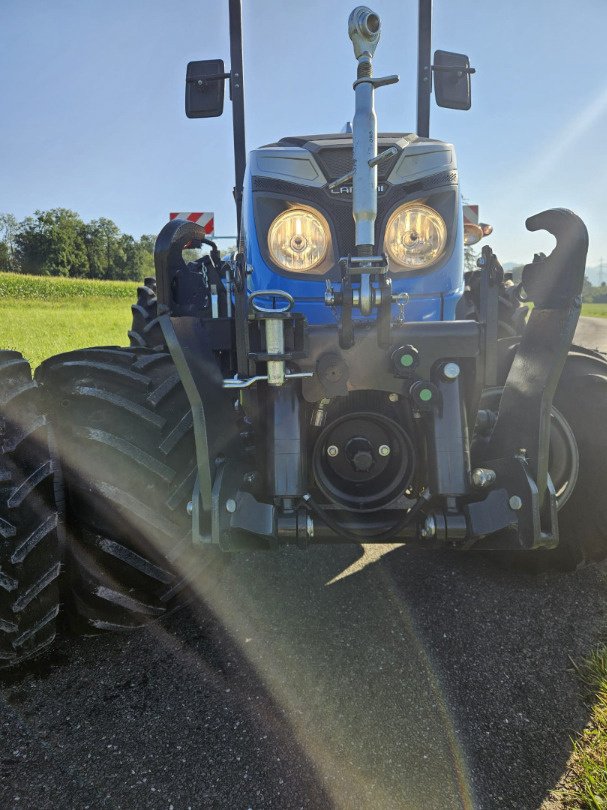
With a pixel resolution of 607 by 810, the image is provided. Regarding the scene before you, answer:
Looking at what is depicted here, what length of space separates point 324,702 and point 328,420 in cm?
102

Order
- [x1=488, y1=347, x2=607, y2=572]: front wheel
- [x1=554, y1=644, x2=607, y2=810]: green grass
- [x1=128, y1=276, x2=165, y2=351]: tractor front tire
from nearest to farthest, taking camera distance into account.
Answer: [x1=554, y1=644, x2=607, y2=810]: green grass, [x1=488, y1=347, x2=607, y2=572]: front wheel, [x1=128, y1=276, x2=165, y2=351]: tractor front tire

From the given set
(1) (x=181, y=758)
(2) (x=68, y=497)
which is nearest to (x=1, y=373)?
(2) (x=68, y=497)

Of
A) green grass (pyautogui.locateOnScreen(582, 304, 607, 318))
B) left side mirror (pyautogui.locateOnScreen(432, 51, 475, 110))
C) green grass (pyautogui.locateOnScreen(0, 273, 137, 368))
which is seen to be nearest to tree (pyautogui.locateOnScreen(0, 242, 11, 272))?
green grass (pyautogui.locateOnScreen(0, 273, 137, 368))

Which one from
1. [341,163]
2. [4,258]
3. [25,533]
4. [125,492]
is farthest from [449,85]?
[4,258]

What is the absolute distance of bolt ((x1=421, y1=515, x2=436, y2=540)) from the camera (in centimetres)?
168

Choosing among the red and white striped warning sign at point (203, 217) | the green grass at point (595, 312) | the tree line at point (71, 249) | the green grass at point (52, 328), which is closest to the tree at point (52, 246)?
the tree line at point (71, 249)

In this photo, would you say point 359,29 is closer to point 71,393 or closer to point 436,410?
point 436,410

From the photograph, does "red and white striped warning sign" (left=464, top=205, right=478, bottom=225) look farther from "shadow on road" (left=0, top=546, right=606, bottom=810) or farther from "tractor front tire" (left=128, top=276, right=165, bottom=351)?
"shadow on road" (left=0, top=546, right=606, bottom=810)

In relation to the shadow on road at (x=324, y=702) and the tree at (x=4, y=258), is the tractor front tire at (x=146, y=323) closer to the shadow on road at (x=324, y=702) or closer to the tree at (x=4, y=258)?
the shadow on road at (x=324, y=702)

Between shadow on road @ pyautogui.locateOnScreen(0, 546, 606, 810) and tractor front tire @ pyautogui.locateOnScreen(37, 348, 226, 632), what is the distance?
292 millimetres

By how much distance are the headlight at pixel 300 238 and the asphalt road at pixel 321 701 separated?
5.16ft

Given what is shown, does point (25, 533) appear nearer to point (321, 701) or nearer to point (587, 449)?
point (321, 701)

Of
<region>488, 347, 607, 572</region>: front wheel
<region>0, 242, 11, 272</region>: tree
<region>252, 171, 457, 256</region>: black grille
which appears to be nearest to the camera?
<region>488, 347, 607, 572</region>: front wheel

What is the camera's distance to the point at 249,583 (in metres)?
2.71
